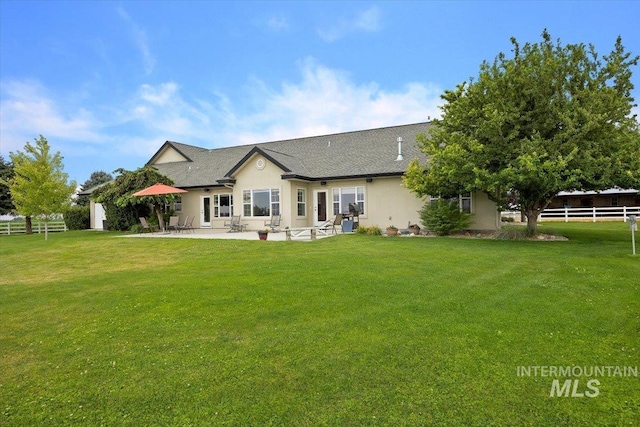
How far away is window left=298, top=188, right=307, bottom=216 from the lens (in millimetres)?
20872

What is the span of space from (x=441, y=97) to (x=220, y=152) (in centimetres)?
1914

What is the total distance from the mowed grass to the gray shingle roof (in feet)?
38.6

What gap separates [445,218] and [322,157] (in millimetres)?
9424

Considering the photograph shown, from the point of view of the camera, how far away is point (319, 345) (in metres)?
4.39

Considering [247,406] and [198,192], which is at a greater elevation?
[198,192]

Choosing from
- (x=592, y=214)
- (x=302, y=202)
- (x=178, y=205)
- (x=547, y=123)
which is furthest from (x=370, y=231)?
(x=592, y=214)

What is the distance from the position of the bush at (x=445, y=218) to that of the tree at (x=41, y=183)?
20.3 m

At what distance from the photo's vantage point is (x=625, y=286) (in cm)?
686

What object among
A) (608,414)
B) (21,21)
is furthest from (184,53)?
(608,414)

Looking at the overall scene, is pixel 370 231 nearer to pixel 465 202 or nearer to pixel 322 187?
pixel 322 187

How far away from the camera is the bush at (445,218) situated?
16.5 meters

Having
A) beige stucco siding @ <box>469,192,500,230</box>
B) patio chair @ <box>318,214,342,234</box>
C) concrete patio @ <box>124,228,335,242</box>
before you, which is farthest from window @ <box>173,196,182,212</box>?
beige stucco siding @ <box>469,192,500,230</box>

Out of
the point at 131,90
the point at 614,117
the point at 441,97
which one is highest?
the point at 131,90

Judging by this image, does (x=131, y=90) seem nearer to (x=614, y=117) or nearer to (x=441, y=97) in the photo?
(x=441, y=97)
